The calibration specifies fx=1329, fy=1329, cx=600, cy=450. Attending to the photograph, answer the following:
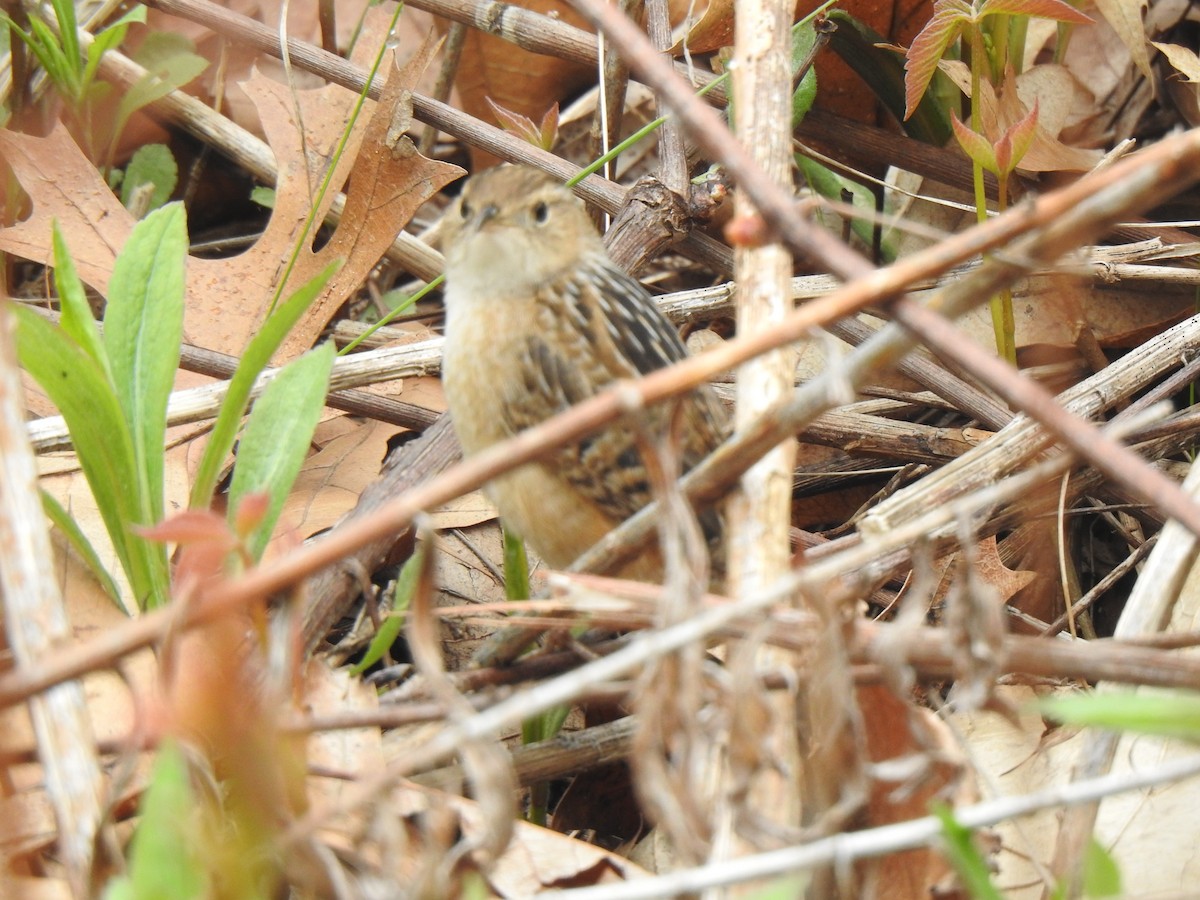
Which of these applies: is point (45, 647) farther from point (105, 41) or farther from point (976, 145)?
point (105, 41)

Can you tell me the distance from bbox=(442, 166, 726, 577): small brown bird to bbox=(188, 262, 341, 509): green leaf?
0.42 m

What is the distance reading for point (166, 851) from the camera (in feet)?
5.31

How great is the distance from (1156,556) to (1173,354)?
48.7 inches

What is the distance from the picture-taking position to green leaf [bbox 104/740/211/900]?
1607 millimetres

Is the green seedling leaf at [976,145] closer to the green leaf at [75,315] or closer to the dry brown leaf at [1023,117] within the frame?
the dry brown leaf at [1023,117]

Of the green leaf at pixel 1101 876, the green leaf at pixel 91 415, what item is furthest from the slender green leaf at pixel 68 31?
the green leaf at pixel 1101 876

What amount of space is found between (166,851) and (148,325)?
149cm

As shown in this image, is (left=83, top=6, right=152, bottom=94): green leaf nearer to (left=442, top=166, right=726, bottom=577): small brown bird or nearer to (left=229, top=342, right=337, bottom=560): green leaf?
(left=442, top=166, right=726, bottom=577): small brown bird

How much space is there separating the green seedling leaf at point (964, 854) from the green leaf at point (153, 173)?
353 cm

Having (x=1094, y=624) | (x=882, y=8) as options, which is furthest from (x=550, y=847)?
(x=882, y=8)

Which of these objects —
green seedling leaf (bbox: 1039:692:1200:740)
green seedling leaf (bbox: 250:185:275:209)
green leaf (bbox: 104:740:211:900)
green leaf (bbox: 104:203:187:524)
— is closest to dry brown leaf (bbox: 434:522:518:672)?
green leaf (bbox: 104:203:187:524)

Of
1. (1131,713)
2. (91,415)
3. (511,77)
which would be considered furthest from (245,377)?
(511,77)

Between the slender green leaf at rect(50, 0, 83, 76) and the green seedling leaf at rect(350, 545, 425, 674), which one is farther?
the slender green leaf at rect(50, 0, 83, 76)

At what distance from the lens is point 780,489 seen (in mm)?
2148
